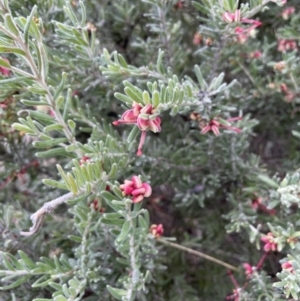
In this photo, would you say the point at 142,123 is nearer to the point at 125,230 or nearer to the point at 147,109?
the point at 147,109

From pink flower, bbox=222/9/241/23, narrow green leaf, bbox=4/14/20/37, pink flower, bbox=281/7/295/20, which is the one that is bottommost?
narrow green leaf, bbox=4/14/20/37

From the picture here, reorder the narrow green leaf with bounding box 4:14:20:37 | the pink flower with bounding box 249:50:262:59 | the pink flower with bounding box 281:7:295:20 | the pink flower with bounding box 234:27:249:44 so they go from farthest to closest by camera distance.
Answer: the pink flower with bounding box 249:50:262:59
the pink flower with bounding box 281:7:295:20
the pink flower with bounding box 234:27:249:44
the narrow green leaf with bounding box 4:14:20:37

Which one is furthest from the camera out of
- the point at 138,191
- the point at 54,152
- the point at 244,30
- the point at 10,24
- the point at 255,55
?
the point at 255,55

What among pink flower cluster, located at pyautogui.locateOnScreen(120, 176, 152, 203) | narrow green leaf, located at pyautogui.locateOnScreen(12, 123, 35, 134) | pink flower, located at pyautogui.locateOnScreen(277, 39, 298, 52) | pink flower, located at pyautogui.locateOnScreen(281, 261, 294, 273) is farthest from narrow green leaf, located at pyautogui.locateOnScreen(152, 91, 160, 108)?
pink flower, located at pyautogui.locateOnScreen(277, 39, 298, 52)

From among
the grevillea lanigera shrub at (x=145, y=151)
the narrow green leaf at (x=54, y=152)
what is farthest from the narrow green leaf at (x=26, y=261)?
the narrow green leaf at (x=54, y=152)

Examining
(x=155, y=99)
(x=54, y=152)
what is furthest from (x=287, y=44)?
(x=54, y=152)

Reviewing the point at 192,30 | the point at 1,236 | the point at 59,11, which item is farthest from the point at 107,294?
the point at 192,30

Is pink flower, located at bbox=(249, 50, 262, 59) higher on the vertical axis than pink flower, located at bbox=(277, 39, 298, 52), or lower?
lower

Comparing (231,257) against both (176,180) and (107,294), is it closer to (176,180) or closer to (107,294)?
(176,180)

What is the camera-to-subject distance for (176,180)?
1.38 metres

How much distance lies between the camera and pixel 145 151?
50.4 inches

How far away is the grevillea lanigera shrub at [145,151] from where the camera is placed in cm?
87

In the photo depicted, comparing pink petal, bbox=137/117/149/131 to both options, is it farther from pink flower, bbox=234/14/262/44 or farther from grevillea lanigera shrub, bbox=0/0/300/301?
pink flower, bbox=234/14/262/44

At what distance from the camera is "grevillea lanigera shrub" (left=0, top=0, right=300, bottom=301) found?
87 cm
